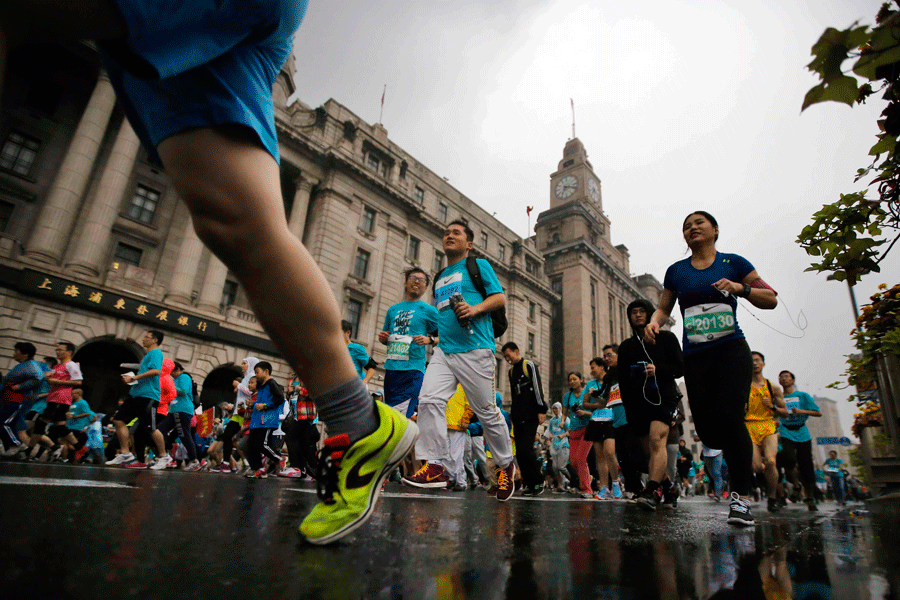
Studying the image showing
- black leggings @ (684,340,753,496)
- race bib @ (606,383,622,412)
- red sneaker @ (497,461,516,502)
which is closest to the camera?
black leggings @ (684,340,753,496)

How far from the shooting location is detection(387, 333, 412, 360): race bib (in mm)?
5742

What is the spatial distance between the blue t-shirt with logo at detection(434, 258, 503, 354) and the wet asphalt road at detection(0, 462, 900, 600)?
2105mm

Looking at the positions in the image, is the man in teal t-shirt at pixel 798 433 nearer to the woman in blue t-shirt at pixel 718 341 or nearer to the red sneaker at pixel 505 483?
the woman in blue t-shirt at pixel 718 341

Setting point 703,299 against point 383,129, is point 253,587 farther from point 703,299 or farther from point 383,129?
point 383,129

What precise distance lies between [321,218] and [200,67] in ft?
75.0

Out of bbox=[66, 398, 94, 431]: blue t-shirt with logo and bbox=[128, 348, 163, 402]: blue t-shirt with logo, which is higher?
bbox=[128, 348, 163, 402]: blue t-shirt with logo

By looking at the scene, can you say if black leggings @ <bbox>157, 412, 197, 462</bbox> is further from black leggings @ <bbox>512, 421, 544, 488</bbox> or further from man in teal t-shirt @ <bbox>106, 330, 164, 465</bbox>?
black leggings @ <bbox>512, 421, 544, 488</bbox>

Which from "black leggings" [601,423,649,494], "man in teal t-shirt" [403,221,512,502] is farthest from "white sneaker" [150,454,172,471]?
"black leggings" [601,423,649,494]

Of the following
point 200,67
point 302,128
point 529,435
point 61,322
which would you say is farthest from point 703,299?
point 302,128

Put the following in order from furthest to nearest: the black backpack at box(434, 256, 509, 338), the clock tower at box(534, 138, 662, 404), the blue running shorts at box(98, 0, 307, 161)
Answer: the clock tower at box(534, 138, 662, 404), the black backpack at box(434, 256, 509, 338), the blue running shorts at box(98, 0, 307, 161)

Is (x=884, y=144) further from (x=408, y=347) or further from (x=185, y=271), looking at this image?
(x=185, y=271)

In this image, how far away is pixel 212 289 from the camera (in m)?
19.1

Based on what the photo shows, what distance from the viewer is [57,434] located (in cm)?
800

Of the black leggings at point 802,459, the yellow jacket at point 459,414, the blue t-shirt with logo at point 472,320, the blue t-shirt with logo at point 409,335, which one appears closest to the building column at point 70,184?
the blue t-shirt with logo at point 409,335
